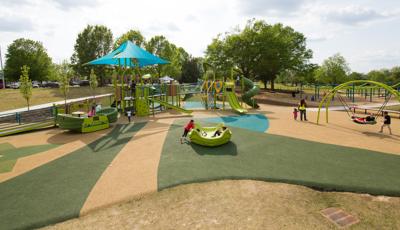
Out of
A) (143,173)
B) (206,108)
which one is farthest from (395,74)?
(143,173)

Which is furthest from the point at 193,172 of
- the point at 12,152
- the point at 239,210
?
the point at 12,152

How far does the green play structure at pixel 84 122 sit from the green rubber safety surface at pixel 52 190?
3817 millimetres

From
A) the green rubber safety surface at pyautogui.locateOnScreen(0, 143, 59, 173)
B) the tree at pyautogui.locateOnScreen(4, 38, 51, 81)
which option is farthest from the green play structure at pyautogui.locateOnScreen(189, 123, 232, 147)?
the tree at pyautogui.locateOnScreen(4, 38, 51, 81)

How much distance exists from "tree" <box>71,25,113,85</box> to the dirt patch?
50377mm

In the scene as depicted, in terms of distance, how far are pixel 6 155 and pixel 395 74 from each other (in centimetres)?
10406

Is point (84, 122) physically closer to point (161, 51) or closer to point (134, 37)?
point (134, 37)

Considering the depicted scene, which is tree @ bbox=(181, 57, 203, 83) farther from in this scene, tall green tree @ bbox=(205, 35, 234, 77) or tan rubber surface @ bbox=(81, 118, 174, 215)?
tan rubber surface @ bbox=(81, 118, 174, 215)

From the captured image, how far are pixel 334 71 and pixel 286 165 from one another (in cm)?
6699

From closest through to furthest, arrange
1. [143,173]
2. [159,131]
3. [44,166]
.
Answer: [143,173] < [44,166] < [159,131]

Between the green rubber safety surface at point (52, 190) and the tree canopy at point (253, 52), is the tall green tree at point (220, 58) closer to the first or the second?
the tree canopy at point (253, 52)

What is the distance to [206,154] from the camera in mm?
10367

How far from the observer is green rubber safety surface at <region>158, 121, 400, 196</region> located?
7570mm

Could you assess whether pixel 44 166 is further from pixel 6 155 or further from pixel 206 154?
pixel 206 154

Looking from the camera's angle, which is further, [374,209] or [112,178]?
[112,178]
